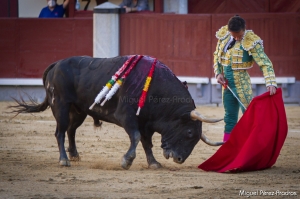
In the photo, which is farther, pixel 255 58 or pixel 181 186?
pixel 255 58

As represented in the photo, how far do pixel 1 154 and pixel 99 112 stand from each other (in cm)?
127

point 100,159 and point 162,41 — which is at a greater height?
point 162,41

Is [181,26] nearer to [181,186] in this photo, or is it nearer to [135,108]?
[135,108]

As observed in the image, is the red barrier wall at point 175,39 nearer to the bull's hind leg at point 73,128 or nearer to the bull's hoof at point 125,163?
the bull's hind leg at point 73,128

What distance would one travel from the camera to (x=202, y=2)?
1279 cm

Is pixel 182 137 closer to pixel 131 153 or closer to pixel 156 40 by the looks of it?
pixel 131 153

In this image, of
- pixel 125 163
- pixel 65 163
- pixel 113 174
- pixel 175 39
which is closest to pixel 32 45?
pixel 175 39

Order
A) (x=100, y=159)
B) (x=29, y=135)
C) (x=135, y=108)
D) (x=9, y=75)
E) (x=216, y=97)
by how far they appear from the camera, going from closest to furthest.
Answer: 1. (x=135, y=108)
2. (x=100, y=159)
3. (x=29, y=135)
4. (x=216, y=97)
5. (x=9, y=75)

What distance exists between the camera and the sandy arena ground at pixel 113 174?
17.9ft

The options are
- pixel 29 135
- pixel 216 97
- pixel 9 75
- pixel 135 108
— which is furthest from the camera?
pixel 9 75

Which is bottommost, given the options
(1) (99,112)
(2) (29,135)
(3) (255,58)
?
(2) (29,135)

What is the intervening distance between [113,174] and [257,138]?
3.87ft

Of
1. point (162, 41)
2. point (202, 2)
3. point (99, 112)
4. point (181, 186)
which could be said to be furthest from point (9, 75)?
point (181, 186)

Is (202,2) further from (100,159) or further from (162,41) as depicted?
(100,159)
